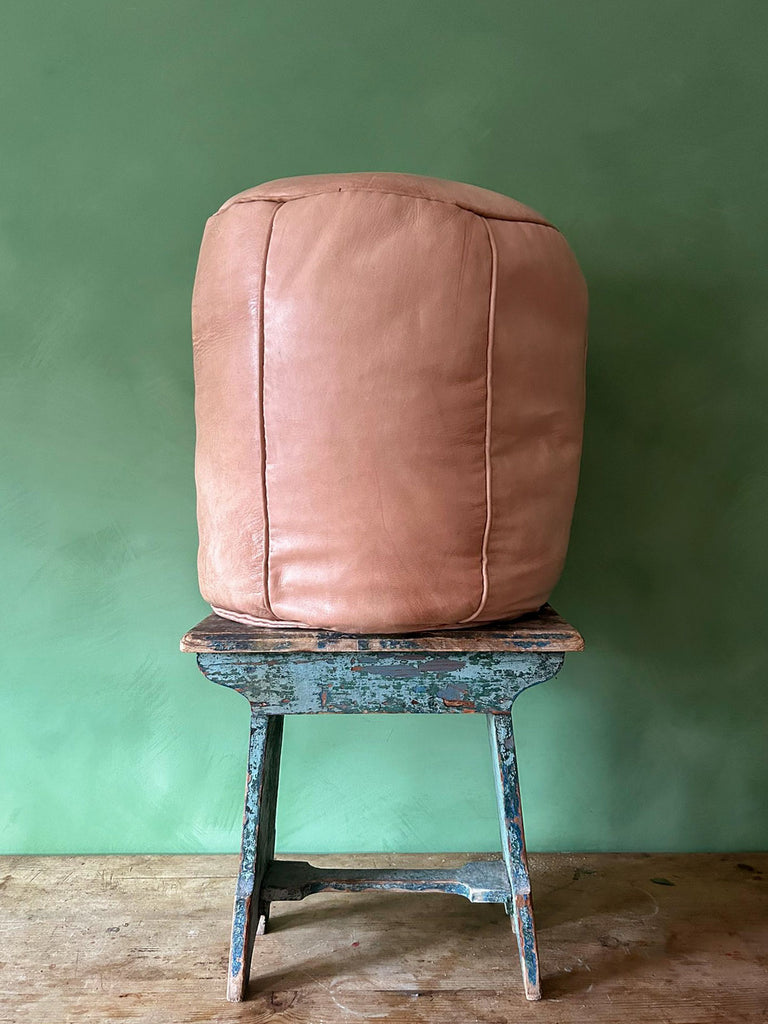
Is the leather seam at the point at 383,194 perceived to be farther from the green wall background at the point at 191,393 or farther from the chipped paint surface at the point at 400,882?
the chipped paint surface at the point at 400,882

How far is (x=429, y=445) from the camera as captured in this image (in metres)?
1.01

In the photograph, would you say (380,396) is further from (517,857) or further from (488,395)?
(517,857)

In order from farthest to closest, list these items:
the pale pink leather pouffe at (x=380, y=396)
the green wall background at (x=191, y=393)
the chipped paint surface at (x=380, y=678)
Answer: the green wall background at (x=191, y=393)
the chipped paint surface at (x=380, y=678)
the pale pink leather pouffe at (x=380, y=396)

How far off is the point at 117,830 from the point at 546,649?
1.07 metres

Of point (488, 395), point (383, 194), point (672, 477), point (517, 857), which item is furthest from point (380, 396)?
point (672, 477)

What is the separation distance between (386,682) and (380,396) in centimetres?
41

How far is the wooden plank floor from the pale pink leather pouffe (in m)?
0.60

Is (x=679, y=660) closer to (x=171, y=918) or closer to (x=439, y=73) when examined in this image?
(x=171, y=918)

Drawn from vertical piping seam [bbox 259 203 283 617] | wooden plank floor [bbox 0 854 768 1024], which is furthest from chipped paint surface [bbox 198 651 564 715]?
wooden plank floor [bbox 0 854 768 1024]

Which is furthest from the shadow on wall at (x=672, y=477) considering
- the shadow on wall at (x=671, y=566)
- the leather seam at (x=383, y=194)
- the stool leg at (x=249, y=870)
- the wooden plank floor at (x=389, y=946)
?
the stool leg at (x=249, y=870)

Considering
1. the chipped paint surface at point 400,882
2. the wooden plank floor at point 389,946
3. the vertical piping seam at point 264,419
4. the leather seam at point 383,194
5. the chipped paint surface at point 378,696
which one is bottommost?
the wooden plank floor at point 389,946

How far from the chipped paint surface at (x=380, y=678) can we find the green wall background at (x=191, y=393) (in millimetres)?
533

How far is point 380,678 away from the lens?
3.67 ft

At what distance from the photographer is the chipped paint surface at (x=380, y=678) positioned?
1.12 meters
